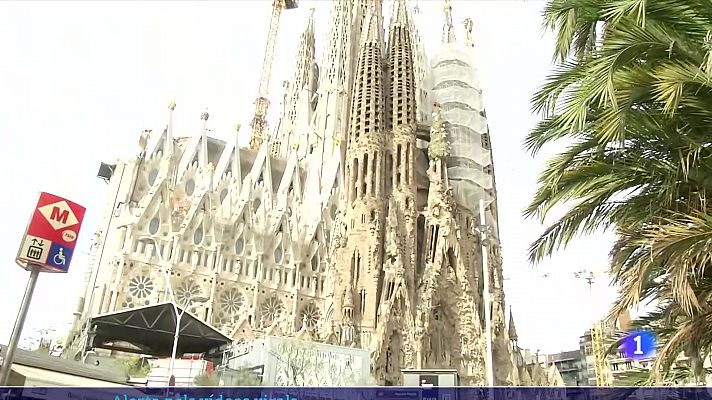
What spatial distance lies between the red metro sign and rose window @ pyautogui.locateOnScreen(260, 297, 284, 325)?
28.6 m

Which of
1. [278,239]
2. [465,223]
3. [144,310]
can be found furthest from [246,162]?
[144,310]

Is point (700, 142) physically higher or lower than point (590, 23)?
lower

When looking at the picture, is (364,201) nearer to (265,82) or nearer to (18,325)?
(18,325)

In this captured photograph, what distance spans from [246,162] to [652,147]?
135ft

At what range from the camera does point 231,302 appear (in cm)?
3441

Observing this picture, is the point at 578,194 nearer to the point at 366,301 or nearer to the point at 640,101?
the point at 640,101

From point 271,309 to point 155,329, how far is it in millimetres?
12939

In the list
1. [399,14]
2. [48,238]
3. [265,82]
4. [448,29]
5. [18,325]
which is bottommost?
[18,325]

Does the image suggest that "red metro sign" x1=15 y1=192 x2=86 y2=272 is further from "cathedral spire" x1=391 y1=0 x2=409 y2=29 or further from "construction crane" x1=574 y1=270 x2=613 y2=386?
"cathedral spire" x1=391 y1=0 x2=409 y2=29

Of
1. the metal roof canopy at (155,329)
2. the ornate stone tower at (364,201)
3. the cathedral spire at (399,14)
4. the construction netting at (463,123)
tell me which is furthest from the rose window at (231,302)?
the cathedral spire at (399,14)

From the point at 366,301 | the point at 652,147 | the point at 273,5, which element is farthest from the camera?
the point at 273,5

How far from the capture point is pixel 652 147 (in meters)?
6.34

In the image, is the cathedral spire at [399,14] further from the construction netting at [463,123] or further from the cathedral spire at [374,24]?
the construction netting at [463,123]

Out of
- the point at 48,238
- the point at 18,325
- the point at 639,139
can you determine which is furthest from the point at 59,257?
the point at 639,139
